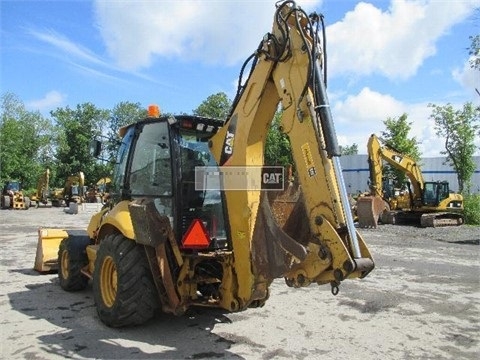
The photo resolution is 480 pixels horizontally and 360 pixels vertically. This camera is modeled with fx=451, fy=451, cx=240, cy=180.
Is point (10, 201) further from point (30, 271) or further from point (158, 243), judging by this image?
point (158, 243)

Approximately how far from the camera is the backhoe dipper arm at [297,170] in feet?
12.1

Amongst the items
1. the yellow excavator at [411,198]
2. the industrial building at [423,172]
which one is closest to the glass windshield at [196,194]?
the yellow excavator at [411,198]

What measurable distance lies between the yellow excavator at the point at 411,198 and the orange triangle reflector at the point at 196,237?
1497cm

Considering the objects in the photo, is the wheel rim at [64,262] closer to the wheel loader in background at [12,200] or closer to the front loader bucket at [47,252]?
the front loader bucket at [47,252]

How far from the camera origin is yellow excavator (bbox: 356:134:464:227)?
64.3 feet

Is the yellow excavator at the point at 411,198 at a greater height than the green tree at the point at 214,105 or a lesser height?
lesser

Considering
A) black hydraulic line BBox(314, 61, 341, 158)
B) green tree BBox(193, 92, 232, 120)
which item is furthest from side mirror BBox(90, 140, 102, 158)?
green tree BBox(193, 92, 232, 120)

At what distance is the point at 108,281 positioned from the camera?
527 centimetres

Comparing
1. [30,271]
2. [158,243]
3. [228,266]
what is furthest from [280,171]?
[30,271]

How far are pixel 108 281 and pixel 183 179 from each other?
59.9 inches

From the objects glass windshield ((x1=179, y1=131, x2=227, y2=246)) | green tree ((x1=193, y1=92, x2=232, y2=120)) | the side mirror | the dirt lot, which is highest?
green tree ((x1=193, y1=92, x2=232, y2=120))

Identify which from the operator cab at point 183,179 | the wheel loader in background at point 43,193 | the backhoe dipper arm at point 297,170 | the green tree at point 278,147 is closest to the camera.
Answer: the backhoe dipper arm at point 297,170

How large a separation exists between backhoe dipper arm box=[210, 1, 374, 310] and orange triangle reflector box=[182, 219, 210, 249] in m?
0.45

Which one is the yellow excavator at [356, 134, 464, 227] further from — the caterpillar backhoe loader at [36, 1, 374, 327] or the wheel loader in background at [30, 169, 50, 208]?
the wheel loader in background at [30, 169, 50, 208]
